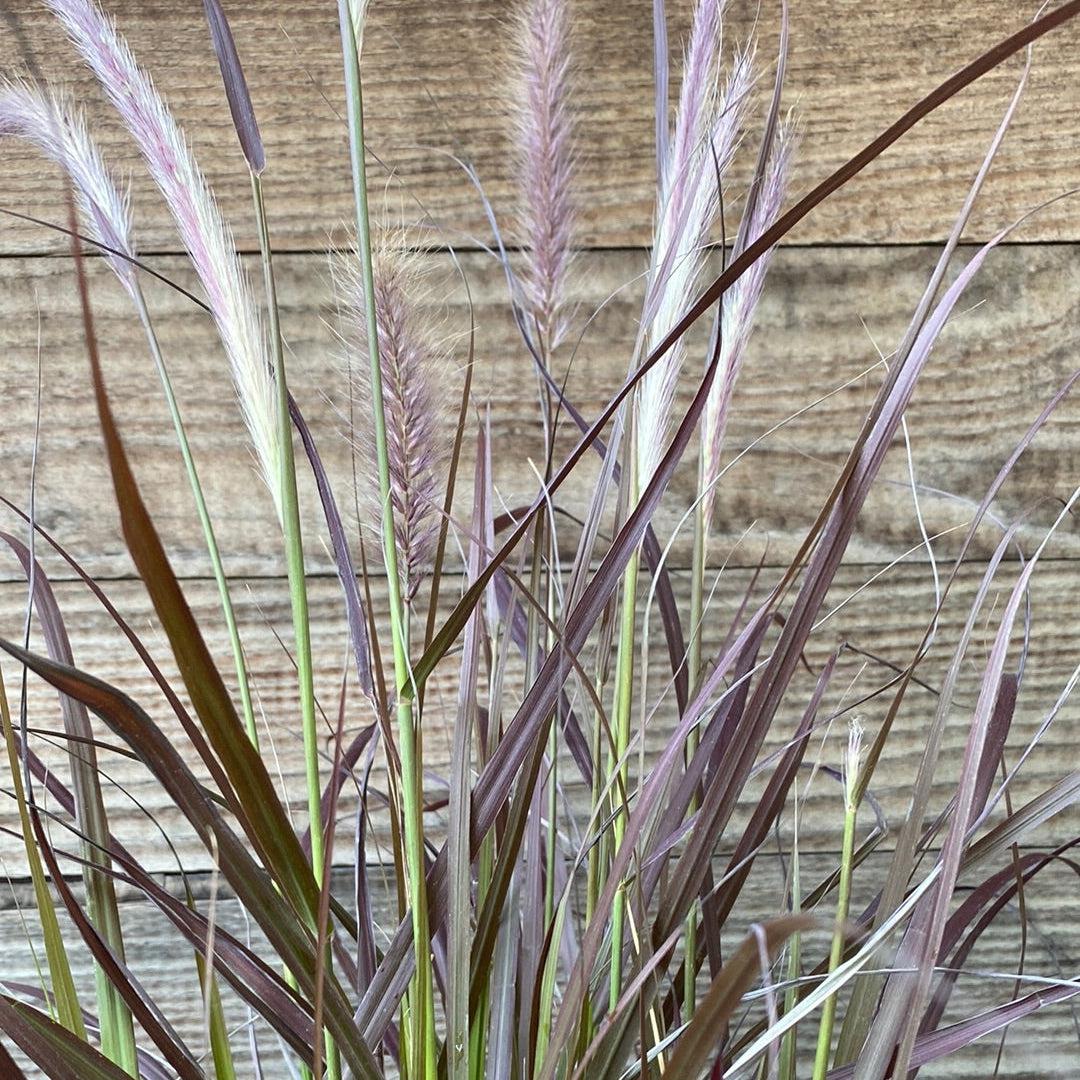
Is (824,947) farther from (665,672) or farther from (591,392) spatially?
(591,392)

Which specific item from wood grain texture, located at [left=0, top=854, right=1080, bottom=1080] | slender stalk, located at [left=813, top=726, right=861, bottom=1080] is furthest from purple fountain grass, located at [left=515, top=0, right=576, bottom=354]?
wood grain texture, located at [left=0, top=854, right=1080, bottom=1080]

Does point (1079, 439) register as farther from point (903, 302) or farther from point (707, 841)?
point (707, 841)

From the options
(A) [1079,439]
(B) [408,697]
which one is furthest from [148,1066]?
(A) [1079,439]

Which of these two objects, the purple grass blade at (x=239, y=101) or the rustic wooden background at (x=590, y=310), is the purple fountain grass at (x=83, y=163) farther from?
the rustic wooden background at (x=590, y=310)


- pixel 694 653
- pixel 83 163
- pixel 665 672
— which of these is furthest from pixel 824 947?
pixel 83 163

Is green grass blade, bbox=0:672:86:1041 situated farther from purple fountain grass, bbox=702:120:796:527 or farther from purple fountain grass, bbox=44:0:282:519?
purple fountain grass, bbox=702:120:796:527
